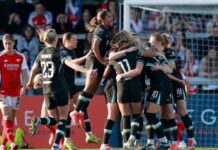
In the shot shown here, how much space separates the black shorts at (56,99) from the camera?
1557 centimetres

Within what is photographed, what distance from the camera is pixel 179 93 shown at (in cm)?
1688

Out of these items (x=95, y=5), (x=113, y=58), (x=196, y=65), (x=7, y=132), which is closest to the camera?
(x=113, y=58)

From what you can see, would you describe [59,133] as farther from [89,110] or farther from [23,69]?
[89,110]

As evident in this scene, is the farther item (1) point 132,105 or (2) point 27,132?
(2) point 27,132

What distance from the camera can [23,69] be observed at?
57.6 feet

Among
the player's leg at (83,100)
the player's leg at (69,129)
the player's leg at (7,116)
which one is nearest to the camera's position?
the player's leg at (83,100)

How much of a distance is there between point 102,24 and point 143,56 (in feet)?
4.09

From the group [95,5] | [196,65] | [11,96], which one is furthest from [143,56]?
[95,5]

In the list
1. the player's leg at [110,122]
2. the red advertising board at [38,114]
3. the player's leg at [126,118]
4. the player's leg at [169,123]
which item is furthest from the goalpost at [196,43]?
the player's leg at [126,118]

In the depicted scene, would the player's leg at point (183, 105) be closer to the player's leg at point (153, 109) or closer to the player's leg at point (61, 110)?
the player's leg at point (153, 109)

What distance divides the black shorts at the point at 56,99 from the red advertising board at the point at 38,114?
4.45 meters

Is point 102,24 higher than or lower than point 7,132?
higher

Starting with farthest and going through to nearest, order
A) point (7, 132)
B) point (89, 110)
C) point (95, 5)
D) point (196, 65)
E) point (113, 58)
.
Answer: point (95, 5), point (196, 65), point (89, 110), point (7, 132), point (113, 58)

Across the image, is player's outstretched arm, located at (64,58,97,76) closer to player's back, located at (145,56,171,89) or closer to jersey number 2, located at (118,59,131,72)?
jersey number 2, located at (118,59,131,72)
